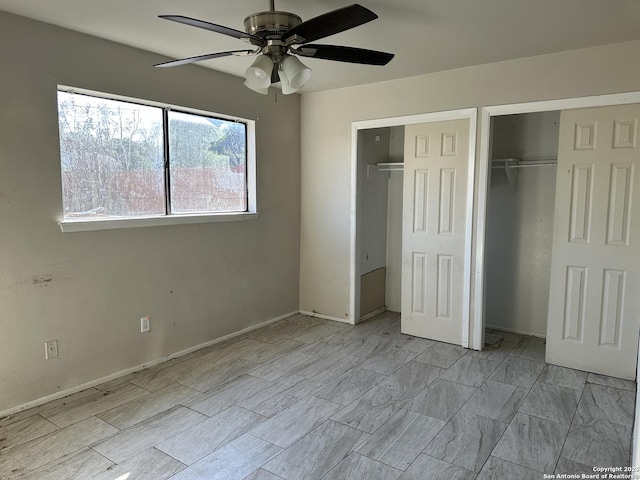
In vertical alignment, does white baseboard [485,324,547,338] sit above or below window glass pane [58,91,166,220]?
below

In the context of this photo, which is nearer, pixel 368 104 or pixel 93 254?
pixel 93 254

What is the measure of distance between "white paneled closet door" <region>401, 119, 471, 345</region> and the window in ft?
5.46

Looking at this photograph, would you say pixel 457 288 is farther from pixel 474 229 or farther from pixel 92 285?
pixel 92 285

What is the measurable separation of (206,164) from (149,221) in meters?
0.82

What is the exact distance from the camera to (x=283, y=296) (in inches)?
190

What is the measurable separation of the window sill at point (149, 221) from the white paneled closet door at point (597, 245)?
9.12 feet

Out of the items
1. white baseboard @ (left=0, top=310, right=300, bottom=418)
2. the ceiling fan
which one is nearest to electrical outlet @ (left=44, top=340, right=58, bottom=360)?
white baseboard @ (left=0, top=310, right=300, bottom=418)

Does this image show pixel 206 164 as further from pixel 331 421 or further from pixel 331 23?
pixel 331 421

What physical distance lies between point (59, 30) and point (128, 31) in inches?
16.7

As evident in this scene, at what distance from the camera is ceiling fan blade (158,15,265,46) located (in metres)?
1.87

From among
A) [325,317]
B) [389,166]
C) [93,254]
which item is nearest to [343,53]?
[93,254]

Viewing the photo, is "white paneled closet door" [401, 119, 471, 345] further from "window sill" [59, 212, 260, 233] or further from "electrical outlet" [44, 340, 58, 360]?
"electrical outlet" [44, 340, 58, 360]

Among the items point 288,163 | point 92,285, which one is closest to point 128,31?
point 92,285

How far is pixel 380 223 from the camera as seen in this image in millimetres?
5078
